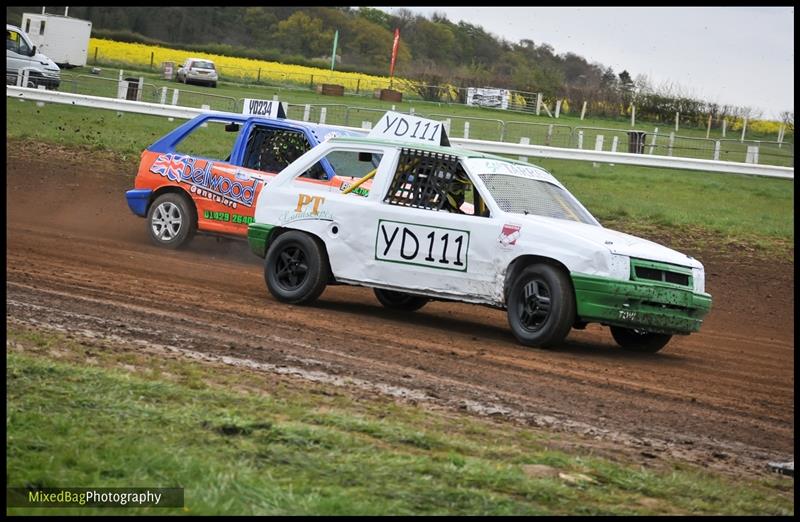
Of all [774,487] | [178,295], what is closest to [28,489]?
[774,487]

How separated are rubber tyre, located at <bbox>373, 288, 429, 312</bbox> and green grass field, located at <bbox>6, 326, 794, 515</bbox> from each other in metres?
4.91

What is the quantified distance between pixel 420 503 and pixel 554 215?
5815 millimetres

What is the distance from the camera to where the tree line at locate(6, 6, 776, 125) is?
5212cm

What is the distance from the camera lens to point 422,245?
10.7 meters

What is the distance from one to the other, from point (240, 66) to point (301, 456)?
2310 inches

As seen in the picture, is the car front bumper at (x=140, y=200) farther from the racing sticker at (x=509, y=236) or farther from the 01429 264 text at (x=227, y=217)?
the racing sticker at (x=509, y=236)

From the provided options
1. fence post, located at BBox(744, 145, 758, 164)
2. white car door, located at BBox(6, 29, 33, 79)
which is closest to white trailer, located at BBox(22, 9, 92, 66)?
white car door, located at BBox(6, 29, 33, 79)

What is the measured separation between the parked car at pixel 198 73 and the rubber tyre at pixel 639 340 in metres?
42.9

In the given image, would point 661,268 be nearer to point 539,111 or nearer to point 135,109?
point 135,109

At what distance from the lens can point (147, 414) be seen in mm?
6227

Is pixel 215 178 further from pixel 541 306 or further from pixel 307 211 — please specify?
pixel 541 306

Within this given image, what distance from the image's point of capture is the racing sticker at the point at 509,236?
1020 centimetres

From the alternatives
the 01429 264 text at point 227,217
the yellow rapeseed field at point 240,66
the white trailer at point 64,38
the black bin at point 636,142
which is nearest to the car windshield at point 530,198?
the 01429 264 text at point 227,217

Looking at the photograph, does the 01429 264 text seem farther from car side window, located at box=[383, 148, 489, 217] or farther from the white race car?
car side window, located at box=[383, 148, 489, 217]
